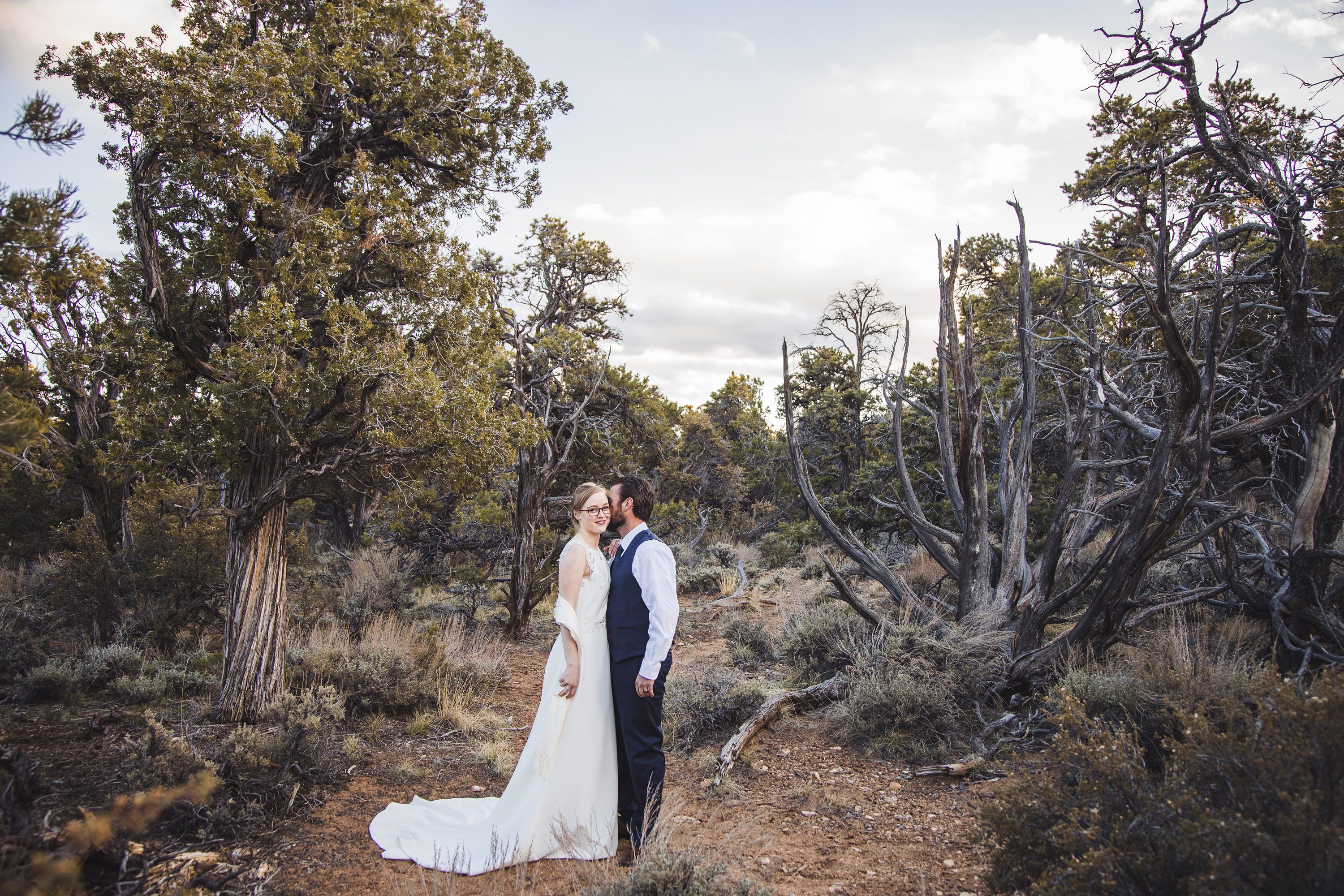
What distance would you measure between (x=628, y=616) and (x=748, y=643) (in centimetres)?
460

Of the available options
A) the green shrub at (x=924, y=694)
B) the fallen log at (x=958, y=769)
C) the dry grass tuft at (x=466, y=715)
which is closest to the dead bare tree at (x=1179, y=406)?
the green shrub at (x=924, y=694)

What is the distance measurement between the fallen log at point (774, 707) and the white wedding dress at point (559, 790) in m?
1.20

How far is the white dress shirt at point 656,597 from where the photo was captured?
3.39m

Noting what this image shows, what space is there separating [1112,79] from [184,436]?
25.2 feet

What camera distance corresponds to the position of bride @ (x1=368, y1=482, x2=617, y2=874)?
11.1 feet

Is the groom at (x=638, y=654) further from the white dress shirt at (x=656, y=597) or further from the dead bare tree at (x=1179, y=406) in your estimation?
the dead bare tree at (x=1179, y=406)

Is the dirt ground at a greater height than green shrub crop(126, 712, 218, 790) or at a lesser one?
lesser

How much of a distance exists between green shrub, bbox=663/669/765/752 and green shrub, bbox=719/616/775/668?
1491mm

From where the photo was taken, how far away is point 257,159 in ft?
15.4

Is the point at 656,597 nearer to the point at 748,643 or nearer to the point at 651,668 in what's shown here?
the point at 651,668

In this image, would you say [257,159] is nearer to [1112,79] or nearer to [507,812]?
[507,812]

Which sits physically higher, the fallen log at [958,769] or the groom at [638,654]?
the groom at [638,654]

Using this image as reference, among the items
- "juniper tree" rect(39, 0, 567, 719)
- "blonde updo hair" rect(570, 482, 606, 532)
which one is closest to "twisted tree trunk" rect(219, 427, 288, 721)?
"juniper tree" rect(39, 0, 567, 719)

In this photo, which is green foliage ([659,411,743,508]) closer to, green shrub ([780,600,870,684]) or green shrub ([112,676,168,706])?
green shrub ([780,600,870,684])
